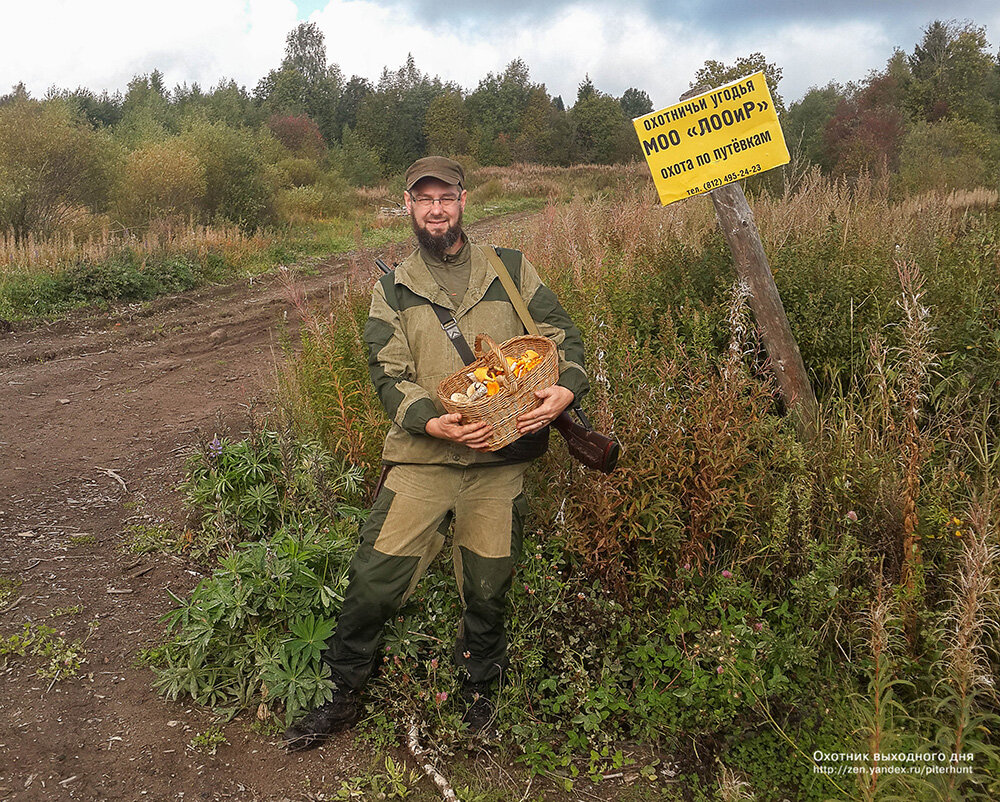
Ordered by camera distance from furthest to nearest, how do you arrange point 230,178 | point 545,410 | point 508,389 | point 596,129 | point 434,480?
point 596,129 < point 230,178 < point 434,480 < point 545,410 < point 508,389

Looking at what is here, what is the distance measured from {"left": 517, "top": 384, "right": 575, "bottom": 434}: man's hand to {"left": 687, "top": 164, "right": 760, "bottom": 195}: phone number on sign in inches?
61.5

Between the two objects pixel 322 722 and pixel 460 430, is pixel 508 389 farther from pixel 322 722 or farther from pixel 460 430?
pixel 322 722

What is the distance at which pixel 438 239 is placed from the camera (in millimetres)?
3047

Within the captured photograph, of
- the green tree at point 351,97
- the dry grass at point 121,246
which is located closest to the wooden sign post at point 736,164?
the dry grass at point 121,246

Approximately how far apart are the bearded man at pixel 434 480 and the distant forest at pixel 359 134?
2.75m

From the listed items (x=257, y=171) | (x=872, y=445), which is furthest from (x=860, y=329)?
(x=257, y=171)

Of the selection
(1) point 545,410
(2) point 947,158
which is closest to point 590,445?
(1) point 545,410

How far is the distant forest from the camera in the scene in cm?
1453

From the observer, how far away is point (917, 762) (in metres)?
2.33

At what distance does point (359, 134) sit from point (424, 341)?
46070 mm

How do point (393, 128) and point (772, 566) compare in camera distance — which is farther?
point (393, 128)

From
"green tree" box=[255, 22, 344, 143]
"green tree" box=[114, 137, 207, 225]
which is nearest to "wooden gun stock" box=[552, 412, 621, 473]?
"green tree" box=[114, 137, 207, 225]

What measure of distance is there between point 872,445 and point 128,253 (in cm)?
1204

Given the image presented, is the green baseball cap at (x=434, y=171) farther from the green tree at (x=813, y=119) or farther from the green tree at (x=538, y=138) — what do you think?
the green tree at (x=538, y=138)
